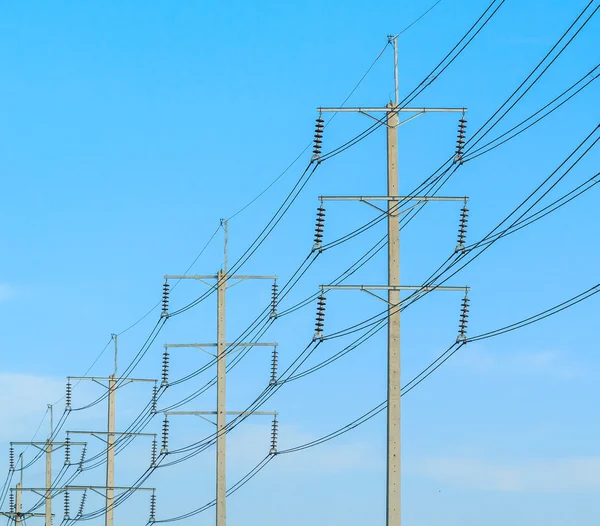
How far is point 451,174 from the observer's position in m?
34.5

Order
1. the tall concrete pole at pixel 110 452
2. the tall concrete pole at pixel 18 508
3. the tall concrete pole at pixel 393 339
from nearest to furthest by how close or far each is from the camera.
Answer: the tall concrete pole at pixel 393 339, the tall concrete pole at pixel 110 452, the tall concrete pole at pixel 18 508

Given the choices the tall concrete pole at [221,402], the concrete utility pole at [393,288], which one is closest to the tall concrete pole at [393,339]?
the concrete utility pole at [393,288]

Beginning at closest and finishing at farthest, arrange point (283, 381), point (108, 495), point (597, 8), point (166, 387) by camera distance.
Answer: point (597, 8)
point (283, 381)
point (166, 387)
point (108, 495)

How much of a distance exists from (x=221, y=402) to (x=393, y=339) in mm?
18734

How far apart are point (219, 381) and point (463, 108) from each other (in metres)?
19.6

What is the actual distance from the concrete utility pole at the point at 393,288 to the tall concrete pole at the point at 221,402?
16440mm

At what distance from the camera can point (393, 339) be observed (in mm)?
34719

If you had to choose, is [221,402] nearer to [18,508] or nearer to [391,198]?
[391,198]

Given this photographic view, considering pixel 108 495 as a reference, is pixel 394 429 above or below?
below

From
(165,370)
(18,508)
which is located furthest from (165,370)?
(18,508)

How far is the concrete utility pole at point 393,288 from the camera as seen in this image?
3375 centimetres

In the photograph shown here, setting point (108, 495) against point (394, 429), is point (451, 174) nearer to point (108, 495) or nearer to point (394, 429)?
point (394, 429)

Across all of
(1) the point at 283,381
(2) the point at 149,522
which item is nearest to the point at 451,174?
(1) the point at 283,381

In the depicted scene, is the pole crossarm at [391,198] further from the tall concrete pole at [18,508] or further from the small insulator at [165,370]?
the tall concrete pole at [18,508]
